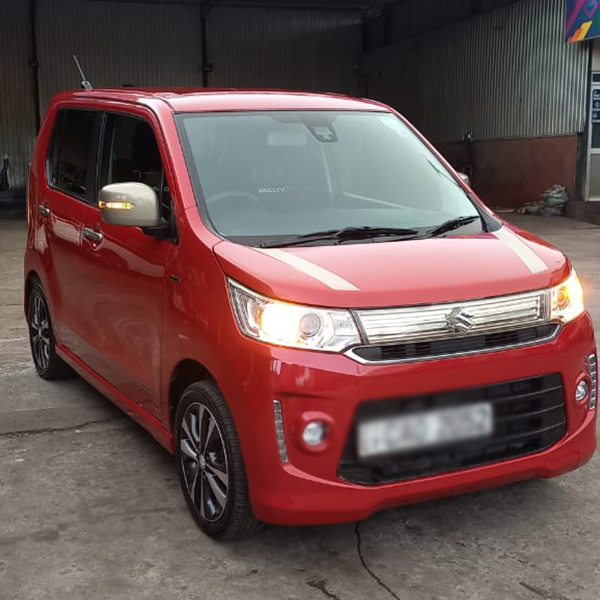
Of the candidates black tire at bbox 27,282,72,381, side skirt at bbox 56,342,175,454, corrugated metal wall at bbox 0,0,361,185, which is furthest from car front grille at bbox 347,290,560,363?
corrugated metal wall at bbox 0,0,361,185

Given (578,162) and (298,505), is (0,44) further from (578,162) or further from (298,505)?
(298,505)

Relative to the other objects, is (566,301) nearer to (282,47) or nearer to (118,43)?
(118,43)

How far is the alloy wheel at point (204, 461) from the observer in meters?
3.02

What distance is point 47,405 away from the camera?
481 centimetres

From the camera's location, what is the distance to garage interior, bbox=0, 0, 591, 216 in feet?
55.3

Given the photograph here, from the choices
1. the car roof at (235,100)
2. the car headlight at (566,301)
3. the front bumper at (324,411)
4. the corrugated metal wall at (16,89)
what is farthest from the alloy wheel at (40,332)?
the corrugated metal wall at (16,89)

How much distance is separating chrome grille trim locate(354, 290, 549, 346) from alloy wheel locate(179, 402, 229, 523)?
751mm

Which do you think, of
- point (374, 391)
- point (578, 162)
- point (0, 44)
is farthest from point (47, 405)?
point (0, 44)

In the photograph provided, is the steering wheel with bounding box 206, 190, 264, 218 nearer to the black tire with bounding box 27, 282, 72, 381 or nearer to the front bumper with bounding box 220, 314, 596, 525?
the front bumper with bounding box 220, 314, 596, 525

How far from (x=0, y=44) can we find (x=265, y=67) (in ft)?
25.1

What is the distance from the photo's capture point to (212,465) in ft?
10.1

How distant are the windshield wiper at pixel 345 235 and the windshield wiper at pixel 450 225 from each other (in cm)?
7

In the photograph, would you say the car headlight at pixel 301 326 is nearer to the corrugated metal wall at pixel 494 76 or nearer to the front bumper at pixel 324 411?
the front bumper at pixel 324 411

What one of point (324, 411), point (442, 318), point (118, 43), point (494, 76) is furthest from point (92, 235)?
point (118, 43)
